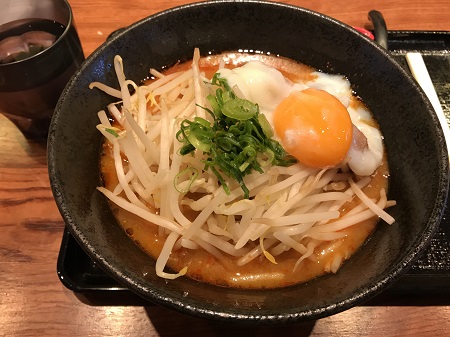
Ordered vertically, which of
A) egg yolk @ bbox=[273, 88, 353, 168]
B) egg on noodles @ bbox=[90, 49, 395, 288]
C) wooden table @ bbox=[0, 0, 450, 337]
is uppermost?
egg yolk @ bbox=[273, 88, 353, 168]

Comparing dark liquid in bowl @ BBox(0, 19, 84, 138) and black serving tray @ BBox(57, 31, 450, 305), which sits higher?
dark liquid in bowl @ BBox(0, 19, 84, 138)

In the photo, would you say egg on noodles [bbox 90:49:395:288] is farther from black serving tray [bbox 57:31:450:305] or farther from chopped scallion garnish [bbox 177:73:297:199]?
black serving tray [bbox 57:31:450:305]

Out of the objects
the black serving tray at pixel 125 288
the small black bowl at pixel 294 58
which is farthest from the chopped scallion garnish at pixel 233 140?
the black serving tray at pixel 125 288

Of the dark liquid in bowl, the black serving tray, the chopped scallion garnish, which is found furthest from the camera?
the dark liquid in bowl

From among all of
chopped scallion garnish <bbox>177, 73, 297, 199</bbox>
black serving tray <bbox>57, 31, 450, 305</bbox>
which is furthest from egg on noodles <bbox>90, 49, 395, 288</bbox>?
black serving tray <bbox>57, 31, 450, 305</bbox>

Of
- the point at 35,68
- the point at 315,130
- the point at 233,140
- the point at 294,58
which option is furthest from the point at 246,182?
the point at 35,68

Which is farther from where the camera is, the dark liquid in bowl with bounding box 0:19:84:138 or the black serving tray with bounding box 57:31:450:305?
the dark liquid in bowl with bounding box 0:19:84:138

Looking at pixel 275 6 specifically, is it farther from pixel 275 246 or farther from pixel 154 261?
pixel 154 261
